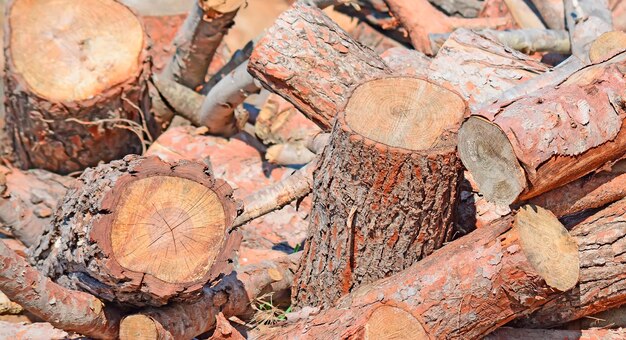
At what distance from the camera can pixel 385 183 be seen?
326 centimetres

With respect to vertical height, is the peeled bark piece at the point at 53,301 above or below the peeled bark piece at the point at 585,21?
below

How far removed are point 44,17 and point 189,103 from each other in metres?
1.06

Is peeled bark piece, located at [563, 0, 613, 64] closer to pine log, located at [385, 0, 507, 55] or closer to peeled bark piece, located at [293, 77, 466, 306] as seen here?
pine log, located at [385, 0, 507, 55]

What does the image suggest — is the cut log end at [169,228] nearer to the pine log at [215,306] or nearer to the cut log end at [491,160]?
the pine log at [215,306]

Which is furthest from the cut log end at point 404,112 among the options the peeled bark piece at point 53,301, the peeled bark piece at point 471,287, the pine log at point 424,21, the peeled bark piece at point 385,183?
the pine log at point 424,21

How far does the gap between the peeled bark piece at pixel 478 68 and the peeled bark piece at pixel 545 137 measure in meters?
0.92

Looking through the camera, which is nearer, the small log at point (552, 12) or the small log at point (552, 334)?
the small log at point (552, 334)

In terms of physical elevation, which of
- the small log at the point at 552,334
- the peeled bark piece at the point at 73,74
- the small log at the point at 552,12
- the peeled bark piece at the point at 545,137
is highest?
the peeled bark piece at the point at 545,137

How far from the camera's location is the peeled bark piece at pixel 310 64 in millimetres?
4051

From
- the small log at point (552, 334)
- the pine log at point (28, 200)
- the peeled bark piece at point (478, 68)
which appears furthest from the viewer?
the pine log at point (28, 200)

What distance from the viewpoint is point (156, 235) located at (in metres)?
3.26

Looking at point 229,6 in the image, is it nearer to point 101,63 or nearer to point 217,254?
point 101,63

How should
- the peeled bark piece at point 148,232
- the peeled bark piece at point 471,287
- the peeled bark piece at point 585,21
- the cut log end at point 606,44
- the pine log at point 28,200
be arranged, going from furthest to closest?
1. the peeled bark piece at point 585,21
2. the pine log at point 28,200
3. the cut log end at point 606,44
4. the peeled bark piece at point 148,232
5. the peeled bark piece at point 471,287

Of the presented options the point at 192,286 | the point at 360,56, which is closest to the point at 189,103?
the point at 360,56
